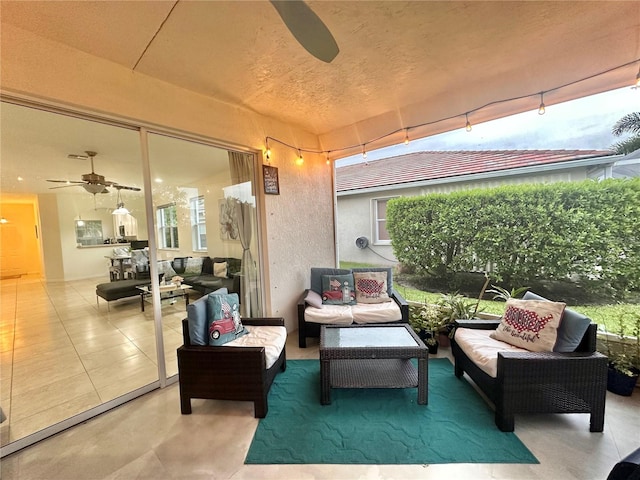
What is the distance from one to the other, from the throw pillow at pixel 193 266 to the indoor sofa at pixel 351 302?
4.20 feet

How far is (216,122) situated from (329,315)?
2.47m

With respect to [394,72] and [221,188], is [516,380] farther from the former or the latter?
[221,188]

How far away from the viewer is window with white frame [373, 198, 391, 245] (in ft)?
15.4

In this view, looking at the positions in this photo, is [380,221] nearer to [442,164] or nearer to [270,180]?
[442,164]

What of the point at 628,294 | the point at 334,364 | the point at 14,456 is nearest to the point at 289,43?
the point at 334,364

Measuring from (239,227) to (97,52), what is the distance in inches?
76.6

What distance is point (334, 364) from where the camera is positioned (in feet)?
7.64

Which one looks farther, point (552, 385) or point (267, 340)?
point (267, 340)

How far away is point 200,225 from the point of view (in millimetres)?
2951

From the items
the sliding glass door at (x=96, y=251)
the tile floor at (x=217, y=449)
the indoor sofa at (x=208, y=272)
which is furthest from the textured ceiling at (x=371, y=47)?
the tile floor at (x=217, y=449)

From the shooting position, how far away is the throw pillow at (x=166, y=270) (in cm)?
244

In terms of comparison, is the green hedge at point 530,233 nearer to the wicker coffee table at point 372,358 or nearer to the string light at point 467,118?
the string light at point 467,118

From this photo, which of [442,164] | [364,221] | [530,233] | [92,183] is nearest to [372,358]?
[530,233]

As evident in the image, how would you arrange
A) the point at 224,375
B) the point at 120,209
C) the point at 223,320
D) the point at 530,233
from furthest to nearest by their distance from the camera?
the point at 530,233, the point at 120,209, the point at 223,320, the point at 224,375
